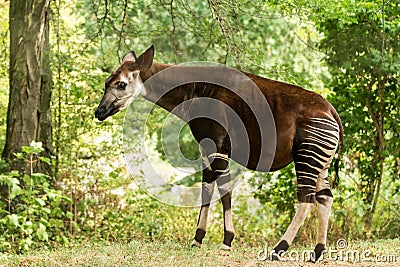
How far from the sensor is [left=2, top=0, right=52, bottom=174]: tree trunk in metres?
8.88

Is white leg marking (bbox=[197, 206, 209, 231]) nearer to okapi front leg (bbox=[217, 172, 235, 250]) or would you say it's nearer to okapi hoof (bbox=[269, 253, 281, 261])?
okapi front leg (bbox=[217, 172, 235, 250])

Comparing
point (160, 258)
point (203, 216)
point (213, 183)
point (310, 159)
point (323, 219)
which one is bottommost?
point (160, 258)

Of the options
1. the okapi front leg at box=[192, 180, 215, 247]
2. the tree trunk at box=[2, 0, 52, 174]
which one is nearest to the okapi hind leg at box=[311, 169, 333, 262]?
the okapi front leg at box=[192, 180, 215, 247]

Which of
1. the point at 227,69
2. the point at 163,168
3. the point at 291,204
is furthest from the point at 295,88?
the point at 163,168

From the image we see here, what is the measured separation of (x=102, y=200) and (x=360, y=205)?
4.05 m

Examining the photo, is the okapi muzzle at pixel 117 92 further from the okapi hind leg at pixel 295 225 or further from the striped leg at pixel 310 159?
the okapi hind leg at pixel 295 225

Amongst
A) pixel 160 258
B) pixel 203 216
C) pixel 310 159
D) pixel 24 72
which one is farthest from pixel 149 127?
pixel 310 159

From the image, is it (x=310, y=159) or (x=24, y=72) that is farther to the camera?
(x=24, y=72)

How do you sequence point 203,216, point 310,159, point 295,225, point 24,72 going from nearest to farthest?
point 310,159
point 295,225
point 203,216
point 24,72

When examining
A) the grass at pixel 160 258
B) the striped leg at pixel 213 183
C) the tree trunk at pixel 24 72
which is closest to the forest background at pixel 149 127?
the tree trunk at pixel 24 72

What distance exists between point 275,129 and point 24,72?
434cm

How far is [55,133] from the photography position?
33.3ft

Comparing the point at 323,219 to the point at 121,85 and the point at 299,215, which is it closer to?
the point at 299,215

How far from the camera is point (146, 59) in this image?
6.18m
